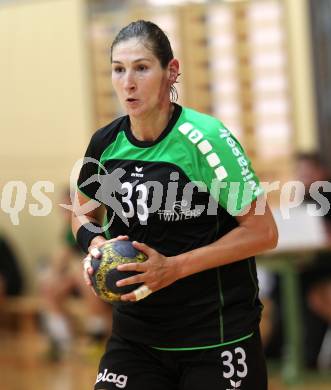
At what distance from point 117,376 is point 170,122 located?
910 millimetres

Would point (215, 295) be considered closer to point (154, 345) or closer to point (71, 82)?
point (154, 345)

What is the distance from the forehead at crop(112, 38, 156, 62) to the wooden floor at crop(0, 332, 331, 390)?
13.9 feet

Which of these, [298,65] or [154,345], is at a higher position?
[298,65]

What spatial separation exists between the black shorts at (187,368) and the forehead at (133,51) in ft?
3.31

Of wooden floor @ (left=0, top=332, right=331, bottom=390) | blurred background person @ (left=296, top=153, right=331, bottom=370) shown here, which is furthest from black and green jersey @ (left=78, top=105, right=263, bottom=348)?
blurred background person @ (left=296, top=153, right=331, bottom=370)

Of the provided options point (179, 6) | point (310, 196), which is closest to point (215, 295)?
point (310, 196)

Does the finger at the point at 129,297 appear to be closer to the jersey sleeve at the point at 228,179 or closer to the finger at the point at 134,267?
the finger at the point at 134,267

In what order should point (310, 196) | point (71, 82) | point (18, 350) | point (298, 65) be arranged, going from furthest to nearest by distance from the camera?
point (71, 82) → point (18, 350) → point (298, 65) → point (310, 196)

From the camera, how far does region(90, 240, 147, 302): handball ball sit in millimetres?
2812

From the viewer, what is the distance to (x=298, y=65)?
8.36 m

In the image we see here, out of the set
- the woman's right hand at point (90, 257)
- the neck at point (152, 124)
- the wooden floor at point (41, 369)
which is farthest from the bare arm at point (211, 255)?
the wooden floor at point (41, 369)

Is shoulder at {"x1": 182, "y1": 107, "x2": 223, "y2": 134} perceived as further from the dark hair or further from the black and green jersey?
the dark hair

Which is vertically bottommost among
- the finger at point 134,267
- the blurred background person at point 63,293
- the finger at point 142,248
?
the blurred background person at point 63,293

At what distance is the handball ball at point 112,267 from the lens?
2812mm
